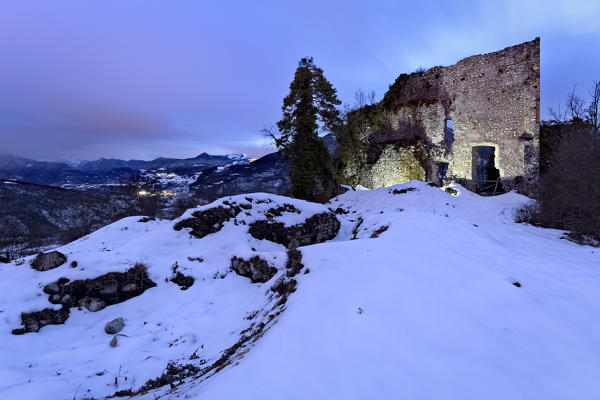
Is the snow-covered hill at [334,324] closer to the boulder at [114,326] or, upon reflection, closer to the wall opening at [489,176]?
the boulder at [114,326]

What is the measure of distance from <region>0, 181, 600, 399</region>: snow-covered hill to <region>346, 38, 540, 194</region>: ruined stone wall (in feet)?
38.5

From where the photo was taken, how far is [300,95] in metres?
20.6

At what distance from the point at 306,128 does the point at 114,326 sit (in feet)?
Answer: 57.8

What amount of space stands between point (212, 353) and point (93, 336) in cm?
282

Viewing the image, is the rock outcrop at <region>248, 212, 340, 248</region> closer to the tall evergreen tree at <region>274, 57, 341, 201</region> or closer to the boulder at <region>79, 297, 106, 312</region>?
the boulder at <region>79, 297, 106, 312</region>

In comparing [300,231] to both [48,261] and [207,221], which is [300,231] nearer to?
[207,221]

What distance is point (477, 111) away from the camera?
19.8 metres

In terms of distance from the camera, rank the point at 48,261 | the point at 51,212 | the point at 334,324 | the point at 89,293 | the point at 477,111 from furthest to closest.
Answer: the point at 51,212 → the point at 477,111 → the point at 48,261 → the point at 89,293 → the point at 334,324

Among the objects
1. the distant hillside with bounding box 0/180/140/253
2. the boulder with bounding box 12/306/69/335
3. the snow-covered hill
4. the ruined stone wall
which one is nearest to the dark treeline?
the snow-covered hill

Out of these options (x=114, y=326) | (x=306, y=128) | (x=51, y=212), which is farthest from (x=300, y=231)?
(x=51, y=212)

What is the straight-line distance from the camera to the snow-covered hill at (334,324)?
2.45 metres

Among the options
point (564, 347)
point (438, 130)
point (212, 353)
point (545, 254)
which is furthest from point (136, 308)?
point (438, 130)

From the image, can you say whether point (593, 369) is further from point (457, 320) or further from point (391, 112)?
point (391, 112)

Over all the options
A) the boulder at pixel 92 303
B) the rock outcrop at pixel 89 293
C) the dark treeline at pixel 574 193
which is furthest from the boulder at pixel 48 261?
the dark treeline at pixel 574 193
